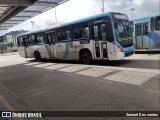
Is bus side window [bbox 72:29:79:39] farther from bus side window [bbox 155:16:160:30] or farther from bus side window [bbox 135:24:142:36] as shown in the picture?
bus side window [bbox 155:16:160:30]

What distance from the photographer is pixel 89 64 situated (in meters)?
12.0

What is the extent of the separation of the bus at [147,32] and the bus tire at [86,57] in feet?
18.5

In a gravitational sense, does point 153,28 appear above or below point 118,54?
above

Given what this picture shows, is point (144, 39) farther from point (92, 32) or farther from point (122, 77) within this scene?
point (122, 77)

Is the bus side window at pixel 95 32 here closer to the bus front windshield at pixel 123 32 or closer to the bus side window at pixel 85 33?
the bus side window at pixel 85 33

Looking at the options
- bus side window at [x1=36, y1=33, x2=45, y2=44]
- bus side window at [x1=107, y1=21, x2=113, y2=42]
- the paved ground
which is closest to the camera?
the paved ground

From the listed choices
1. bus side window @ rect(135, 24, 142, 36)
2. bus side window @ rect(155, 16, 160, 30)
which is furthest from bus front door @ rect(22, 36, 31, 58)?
bus side window @ rect(155, 16, 160, 30)

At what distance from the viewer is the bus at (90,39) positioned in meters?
10.3

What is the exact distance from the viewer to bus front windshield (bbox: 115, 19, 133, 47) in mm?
10391

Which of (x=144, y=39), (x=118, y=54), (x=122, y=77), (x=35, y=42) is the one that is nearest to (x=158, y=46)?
(x=144, y=39)

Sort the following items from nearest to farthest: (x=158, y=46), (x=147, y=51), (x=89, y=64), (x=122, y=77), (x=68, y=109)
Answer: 1. (x=68, y=109)
2. (x=122, y=77)
3. (x=89, y=64)
4. (x=158, y=46)
5. (x=147, y=51)

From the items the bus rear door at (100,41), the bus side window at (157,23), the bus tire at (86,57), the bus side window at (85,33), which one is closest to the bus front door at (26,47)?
the bus tire at (86,57)

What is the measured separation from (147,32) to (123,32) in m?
4.69

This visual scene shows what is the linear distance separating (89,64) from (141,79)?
17.3ft
